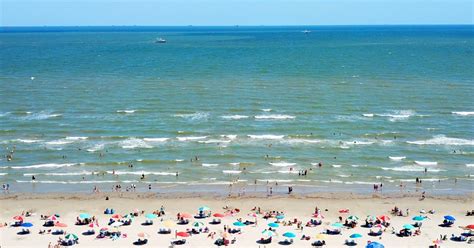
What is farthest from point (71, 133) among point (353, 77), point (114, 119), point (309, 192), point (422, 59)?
point (422, 59)

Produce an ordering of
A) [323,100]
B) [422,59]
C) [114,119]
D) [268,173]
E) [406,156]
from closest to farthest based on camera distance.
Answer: [268,173] < [406,156] < [114,119] < [323,100] < [422,59]

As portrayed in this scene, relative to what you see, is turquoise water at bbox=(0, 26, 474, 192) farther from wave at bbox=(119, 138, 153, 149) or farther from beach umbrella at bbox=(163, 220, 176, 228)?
beach umbrella at bbox=(163, 220, 176, 228)

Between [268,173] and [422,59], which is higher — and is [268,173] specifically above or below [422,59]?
below

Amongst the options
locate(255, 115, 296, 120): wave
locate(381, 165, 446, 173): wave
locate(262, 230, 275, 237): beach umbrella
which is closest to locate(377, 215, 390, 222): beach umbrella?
locate(262, 230, 275, 237): beach umbrella

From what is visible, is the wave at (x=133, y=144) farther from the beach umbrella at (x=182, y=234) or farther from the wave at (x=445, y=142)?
the wave at (x=445, y=142)

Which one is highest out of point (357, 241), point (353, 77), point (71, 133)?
point (353, 77)

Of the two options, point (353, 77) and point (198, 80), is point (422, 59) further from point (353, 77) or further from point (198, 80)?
point (198, 80)

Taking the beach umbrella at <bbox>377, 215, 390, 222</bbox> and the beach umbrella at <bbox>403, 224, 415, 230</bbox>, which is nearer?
the beach umbrella at <bbox>403, 224, 415, 230</bbox>
